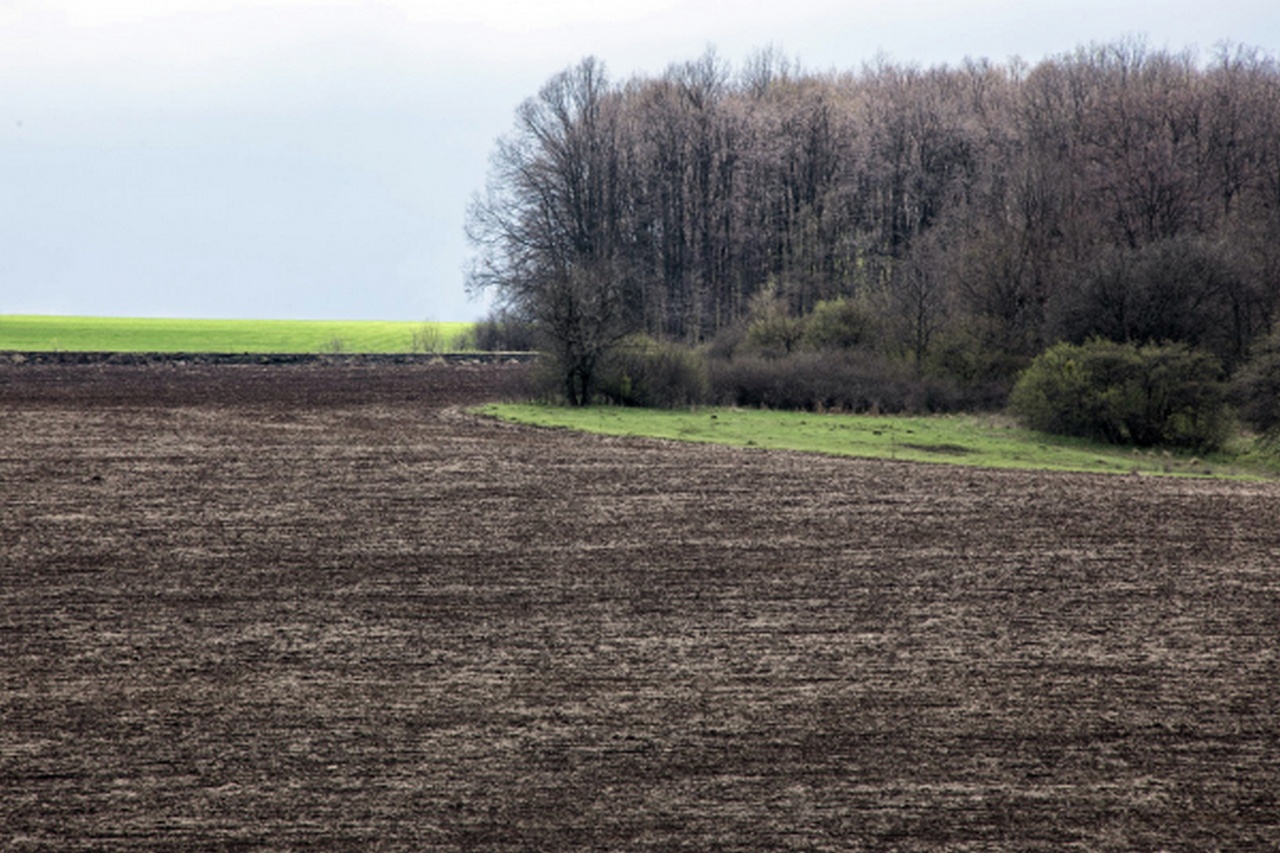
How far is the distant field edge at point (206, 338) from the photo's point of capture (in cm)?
8712

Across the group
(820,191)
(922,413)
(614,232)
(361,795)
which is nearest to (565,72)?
(614,232)

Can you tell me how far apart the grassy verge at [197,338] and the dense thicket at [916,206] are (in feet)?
57.6

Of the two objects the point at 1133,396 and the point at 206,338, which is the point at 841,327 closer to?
the point at 1133,396

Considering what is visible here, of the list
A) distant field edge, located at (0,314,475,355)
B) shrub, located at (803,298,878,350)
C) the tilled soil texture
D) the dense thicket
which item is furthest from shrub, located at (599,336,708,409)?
distant field edge, located at (0,314,475,355)

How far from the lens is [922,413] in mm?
42062

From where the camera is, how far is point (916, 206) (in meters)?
70.5

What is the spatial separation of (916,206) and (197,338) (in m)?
58.0

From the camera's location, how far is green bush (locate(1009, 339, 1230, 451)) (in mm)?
32562

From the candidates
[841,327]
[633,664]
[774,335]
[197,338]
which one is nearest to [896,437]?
[841,327]

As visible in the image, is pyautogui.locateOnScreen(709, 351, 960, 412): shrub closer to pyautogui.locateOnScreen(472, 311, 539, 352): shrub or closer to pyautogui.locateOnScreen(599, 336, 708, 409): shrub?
pyautogui.locateOnScreen(599, 336, 708, 409): shrub

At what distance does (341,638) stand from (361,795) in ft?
14.2

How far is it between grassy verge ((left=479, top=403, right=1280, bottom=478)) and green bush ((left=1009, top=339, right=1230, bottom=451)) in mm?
580

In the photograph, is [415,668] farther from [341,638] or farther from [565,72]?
[565,72]

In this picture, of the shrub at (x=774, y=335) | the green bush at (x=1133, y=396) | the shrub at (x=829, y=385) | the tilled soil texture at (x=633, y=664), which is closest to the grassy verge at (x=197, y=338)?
the shrub at (x=774, y=335)
